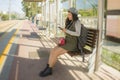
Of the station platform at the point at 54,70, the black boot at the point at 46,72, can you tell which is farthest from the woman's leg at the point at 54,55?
the station platform at the point at 54,70

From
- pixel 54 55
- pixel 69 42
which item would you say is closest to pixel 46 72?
pixel 54 55

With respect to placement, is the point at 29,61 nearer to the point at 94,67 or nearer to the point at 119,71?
the point at 94,67

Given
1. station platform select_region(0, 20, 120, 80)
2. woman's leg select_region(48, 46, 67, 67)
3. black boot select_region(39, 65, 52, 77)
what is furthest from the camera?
woman's leg select_region(48, 46, 67, 67)

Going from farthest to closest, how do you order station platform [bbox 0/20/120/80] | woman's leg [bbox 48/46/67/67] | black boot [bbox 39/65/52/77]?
woman's leg [bbox 48/46/67/67] → black boot [bbox 39/65/52/77] → station platform [bbox 0/20/120/80]

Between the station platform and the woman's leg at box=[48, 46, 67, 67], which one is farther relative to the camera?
Result: the woman's leg at box=[48, 46, 67, 67]

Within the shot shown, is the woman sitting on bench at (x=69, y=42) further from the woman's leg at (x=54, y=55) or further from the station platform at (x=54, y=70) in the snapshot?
the station platform at (x=54, y=70)

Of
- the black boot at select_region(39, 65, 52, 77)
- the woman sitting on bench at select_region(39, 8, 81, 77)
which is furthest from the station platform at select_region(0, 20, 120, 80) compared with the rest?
the woman sitting on bench at select_region(39, 8, 81, 77)

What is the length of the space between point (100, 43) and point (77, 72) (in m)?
0.95

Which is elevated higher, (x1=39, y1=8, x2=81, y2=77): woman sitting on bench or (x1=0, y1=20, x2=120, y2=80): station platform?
(x1=39, y1=8, x2=81, y2=77): woman sitting on bench

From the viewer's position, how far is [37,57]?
9.73 meters

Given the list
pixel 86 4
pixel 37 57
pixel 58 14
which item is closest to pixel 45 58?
pixel 37 57

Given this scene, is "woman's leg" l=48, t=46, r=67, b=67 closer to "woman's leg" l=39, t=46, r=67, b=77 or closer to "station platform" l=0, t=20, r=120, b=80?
"woman's leg" l=39, t=46, r=67, b=77

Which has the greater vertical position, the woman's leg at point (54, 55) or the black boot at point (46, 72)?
the woman's leg at point (54, 55)

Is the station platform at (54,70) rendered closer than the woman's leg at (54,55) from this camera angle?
Yes
